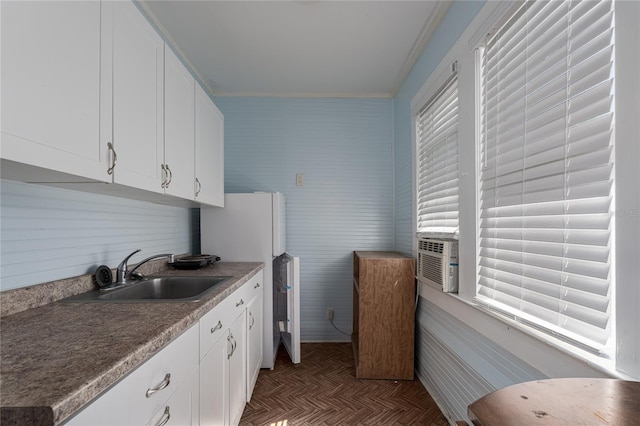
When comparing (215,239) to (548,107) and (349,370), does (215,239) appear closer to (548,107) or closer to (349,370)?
(349,370)

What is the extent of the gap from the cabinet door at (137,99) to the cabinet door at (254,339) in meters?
1.10

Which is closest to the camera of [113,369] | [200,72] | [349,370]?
[113,369]

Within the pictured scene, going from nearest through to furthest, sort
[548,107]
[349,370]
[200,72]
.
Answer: [548,107] → [349,370] → [200,72]

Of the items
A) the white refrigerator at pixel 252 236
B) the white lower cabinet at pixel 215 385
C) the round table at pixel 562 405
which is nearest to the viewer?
the round table at pixel 562 405

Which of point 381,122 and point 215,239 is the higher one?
point 381,122

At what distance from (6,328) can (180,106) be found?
1.25 meters

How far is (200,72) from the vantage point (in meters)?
2.67

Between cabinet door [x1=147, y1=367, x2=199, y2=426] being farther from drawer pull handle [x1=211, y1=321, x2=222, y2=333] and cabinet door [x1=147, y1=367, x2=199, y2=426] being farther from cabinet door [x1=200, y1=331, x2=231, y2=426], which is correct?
drawer pull handle [x1=211, y1=321, x2=222, y2=333]

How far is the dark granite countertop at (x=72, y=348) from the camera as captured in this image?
1.65ft

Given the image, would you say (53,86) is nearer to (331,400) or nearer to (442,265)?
(442,265)

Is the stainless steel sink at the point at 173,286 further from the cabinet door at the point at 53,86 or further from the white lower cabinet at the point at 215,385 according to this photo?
the cabinet door at the point at 53,86

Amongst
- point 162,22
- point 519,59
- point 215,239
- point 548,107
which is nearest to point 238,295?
point 215,239

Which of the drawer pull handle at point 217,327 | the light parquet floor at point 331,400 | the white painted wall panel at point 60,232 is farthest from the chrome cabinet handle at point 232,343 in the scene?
the white painted wall panel at point 60,232

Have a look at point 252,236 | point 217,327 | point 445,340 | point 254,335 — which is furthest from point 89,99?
point 445,340
